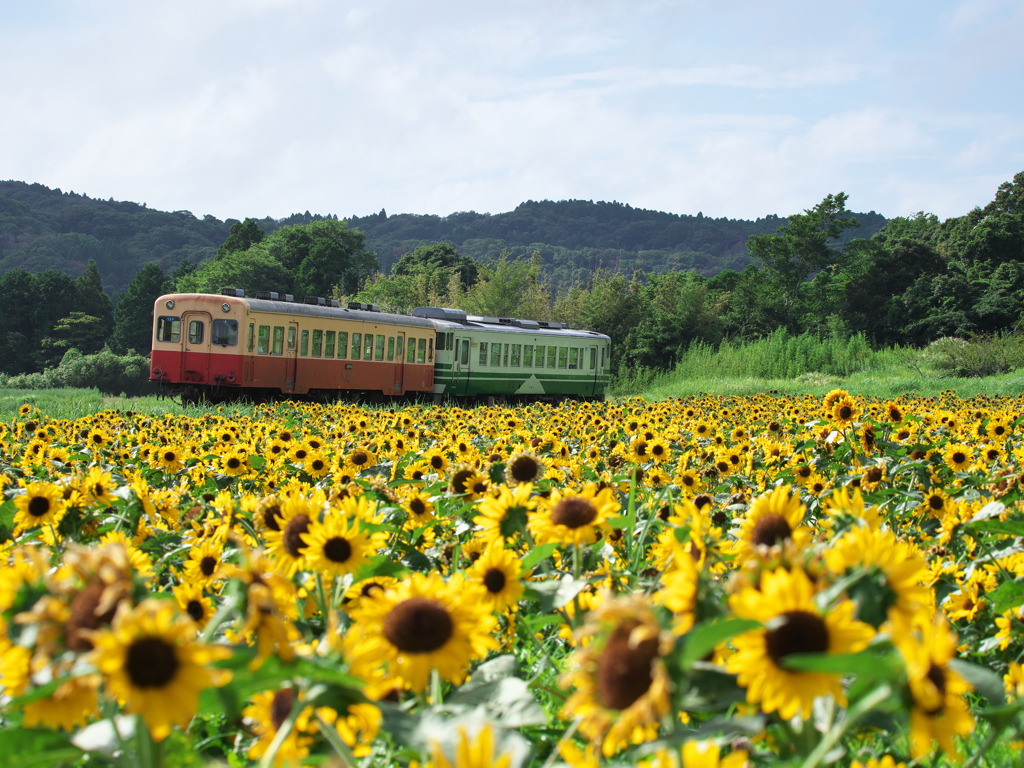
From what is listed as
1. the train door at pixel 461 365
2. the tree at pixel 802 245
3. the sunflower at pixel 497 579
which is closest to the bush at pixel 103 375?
the train door at pixel 461 365

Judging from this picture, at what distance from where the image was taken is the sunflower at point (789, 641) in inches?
35.3

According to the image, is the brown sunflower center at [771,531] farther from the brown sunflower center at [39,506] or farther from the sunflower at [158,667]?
the brown sunflower center at [39,506]

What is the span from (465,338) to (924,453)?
1904 cm

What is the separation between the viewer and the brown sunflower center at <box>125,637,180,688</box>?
33.0 inches

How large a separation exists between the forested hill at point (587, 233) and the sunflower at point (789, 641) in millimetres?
151789

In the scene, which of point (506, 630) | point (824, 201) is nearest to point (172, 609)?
point (506, 630)

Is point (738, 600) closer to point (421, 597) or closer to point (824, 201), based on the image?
point (421, 597)

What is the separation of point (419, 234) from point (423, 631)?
170 metres

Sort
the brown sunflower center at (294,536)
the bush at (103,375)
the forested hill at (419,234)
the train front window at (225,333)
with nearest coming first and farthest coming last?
the brown sunflower center at (294,536), the train front window at (225,333), the bush at (103,375), the forested hill at (419,234)

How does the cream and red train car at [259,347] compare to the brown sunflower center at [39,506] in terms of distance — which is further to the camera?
the cream and red train car at [259,347]

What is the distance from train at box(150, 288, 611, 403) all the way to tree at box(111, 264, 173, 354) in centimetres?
4819

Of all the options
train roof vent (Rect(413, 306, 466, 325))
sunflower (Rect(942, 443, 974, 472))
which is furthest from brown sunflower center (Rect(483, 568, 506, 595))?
train roof vent (Rect(413, 306, 466, 325))

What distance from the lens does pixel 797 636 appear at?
91 centimetres

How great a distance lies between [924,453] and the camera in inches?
147
